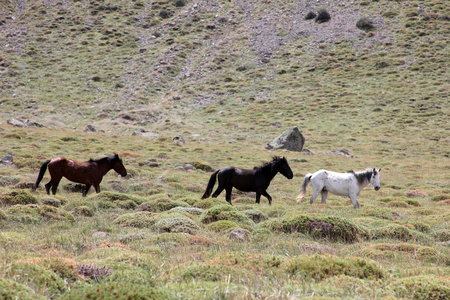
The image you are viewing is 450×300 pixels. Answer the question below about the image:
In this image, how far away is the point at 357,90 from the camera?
2244 inches

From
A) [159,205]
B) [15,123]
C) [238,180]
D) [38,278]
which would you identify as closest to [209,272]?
[38,278]

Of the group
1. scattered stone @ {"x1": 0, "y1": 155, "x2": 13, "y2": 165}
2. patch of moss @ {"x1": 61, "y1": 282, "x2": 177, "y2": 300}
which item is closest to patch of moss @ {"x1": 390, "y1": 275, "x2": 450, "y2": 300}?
patch of moss @ {"x1": 61, "y1": 282, "x2": 177, "y2": 300}

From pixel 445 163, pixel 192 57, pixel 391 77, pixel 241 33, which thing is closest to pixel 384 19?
pixel 391 77

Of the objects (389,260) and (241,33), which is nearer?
Answer: (389,260)

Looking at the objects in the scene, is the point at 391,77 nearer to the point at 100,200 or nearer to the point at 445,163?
the point at 445,163

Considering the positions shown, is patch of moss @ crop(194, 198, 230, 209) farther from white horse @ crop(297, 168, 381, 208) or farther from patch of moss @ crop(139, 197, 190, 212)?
white horse @ crop(297, 168, 381, 208)

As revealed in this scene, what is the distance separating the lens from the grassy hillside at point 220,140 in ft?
16.1

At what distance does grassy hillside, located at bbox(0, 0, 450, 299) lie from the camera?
16.1 ft

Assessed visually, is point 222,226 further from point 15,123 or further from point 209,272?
point 15,123

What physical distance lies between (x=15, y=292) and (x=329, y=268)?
152 inches

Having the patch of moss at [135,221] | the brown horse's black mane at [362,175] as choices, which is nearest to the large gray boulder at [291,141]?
the brown horse's black mane at [362,175]

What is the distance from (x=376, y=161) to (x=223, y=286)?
1227 inches

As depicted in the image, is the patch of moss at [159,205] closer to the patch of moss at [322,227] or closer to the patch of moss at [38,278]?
the patch of moss at [322,227]

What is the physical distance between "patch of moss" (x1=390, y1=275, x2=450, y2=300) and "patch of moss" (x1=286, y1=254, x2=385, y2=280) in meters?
0.56
